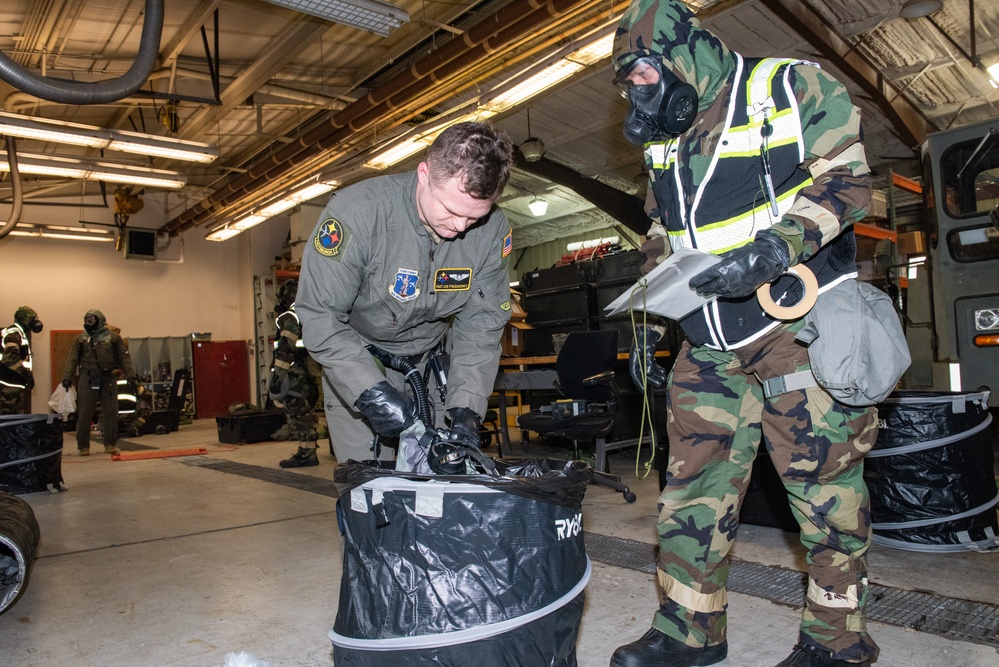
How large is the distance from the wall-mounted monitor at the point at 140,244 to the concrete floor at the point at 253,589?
1076 cm

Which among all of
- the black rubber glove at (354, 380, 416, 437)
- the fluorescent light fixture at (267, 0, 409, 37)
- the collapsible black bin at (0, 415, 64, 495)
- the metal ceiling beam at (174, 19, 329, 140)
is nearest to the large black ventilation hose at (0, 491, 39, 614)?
the black rubber glove at (354, 380, 416, 437)

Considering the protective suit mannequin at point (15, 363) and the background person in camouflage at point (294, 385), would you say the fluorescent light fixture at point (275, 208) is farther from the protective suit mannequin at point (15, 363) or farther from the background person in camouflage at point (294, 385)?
the background person in camouflage at point (294, 385)

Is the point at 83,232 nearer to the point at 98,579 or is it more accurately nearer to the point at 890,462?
the point at 98,579

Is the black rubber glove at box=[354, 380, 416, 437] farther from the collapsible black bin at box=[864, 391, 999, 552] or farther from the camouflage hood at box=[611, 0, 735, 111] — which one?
the collapsible black bin at box=[864, 391, 999, 552]

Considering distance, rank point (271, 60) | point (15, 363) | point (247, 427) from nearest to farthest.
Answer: point (271, 60) → point (247, 427) → point (15, 363)

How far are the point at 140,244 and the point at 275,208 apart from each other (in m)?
4.17

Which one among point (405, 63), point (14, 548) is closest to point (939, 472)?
point (14, 548)

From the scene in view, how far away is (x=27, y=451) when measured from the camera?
4.93 meters

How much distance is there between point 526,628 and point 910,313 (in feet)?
22.4

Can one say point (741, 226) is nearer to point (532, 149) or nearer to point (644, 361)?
point (644, 361)

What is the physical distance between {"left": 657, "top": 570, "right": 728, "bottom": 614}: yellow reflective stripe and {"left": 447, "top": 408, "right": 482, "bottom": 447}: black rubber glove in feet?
2.12

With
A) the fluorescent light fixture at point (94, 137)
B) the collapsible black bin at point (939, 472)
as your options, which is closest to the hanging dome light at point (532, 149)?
the fluorescent light fixture at point (94, 137)

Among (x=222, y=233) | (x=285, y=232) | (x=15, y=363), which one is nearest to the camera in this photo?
(x=15, y=363)

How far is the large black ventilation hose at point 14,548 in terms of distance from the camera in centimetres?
242
